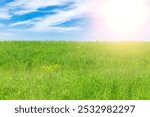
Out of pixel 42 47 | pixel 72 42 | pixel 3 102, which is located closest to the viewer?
pixel 3 102

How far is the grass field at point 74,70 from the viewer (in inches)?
438

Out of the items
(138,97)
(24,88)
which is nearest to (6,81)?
(24,88)

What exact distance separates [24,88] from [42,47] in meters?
14.9

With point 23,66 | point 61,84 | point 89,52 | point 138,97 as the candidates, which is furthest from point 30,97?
point 89,52

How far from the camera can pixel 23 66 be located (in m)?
20.7

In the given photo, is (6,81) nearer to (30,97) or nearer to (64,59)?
(30,97)

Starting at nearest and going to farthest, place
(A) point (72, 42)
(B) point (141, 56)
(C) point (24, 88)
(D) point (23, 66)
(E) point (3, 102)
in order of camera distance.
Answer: (E) point (3, 102)
(C) point (24, 88)
(D) point (23, 66)
(B) point (141, 56)
(A) point (72, 42)

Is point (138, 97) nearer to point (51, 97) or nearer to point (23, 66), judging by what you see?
point (51, 97)

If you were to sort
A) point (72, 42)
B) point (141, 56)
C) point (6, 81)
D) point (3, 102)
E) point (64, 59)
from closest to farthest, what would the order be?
Answer: point (3, 102), point (6, 81), point (64, 59), point (141, 56), point (72, 42)

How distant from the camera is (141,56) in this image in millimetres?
24062

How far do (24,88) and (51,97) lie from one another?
1.31 m

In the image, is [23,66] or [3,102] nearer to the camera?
[3,102]

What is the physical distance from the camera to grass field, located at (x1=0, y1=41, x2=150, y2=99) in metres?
11.1

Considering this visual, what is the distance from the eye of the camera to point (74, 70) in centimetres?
1859
